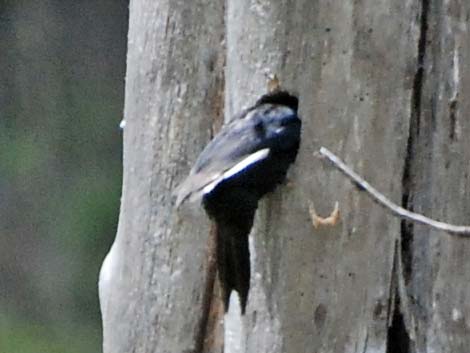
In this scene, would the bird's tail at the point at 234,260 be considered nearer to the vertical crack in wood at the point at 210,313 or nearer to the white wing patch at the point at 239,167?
the white wing patch at the point at 239,167

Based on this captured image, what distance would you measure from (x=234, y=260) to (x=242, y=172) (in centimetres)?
12

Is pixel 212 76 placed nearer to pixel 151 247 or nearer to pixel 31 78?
pixel 151 247

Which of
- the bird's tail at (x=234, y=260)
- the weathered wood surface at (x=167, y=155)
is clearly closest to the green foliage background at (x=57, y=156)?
the weathered wood surface at (x=167, y=155)

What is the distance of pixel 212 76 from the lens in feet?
4.29

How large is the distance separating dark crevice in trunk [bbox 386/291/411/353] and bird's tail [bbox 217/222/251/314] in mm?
151

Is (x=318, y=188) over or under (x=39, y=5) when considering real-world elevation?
under

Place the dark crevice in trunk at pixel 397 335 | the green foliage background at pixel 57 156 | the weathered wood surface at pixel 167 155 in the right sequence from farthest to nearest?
the green foliage background at pixel 57 156, the weathered wood surface at pixel 167 155, the dark crevice in trunk at pixel 397 335

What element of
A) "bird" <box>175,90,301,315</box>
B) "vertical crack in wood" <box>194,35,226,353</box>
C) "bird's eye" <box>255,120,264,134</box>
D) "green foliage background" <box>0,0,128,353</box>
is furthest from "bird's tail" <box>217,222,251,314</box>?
"green foliage background" <box>0,0,128,353</box>

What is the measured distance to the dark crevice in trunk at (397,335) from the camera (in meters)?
1.08

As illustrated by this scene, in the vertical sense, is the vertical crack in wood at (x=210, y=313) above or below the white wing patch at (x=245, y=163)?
below

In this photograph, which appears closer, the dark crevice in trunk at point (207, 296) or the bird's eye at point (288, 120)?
the bird's eye at point (288, 120)

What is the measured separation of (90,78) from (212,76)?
229 centimetres

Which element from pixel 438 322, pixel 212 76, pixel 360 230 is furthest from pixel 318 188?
pixel 212 76

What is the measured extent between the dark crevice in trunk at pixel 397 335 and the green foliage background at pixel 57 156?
8.01ft
